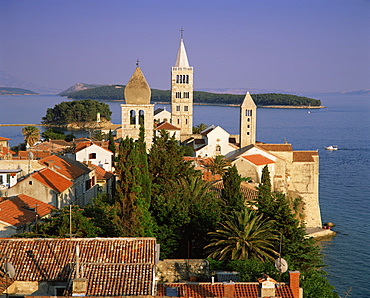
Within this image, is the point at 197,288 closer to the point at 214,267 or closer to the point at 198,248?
the point at 214,267

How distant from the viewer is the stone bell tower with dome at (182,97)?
70500 millimetres

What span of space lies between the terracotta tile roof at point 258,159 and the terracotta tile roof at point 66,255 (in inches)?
1013

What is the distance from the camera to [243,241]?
58.1ft

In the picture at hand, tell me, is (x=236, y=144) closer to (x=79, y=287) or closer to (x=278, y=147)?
(x=278, y=147)

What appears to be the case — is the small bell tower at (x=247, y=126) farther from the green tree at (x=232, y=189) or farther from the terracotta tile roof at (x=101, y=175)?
the green tree at (x=232, y=189)

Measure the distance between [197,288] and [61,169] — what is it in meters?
14.1

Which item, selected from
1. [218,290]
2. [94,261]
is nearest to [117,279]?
[94,261]

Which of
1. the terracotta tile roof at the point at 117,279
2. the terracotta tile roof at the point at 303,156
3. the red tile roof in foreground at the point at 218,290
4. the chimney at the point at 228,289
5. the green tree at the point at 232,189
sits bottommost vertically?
the red tile roof in foreground at the point at 218,290

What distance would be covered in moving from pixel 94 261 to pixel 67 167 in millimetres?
14297

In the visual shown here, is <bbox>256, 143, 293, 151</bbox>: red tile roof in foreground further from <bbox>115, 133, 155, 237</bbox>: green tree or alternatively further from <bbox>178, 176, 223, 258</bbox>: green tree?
<bbox>115, 133, 155, 237</bbox>: green tree

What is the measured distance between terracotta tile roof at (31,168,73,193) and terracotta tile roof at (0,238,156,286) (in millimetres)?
9784

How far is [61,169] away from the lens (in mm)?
25156

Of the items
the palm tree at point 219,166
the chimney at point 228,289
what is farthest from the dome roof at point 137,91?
the chimney at point 228,289

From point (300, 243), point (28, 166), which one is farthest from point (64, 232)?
point (28, 166)
